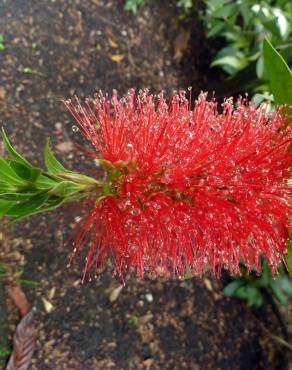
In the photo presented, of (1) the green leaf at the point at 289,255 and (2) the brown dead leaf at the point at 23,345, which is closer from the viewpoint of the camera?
(1) the green leaf at the point at 289,255

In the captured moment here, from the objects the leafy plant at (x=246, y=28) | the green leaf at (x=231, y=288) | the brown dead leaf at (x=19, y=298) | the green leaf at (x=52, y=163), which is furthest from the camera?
the green leaf at (x=231, y=288)

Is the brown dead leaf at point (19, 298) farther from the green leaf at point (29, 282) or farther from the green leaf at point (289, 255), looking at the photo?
the green leaf at point (289, 255)

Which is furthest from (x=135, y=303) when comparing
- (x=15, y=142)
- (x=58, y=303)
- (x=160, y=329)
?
(x=15, y=142)

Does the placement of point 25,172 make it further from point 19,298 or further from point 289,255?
point 19,298

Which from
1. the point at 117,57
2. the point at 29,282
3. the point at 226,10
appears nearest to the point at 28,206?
the point at 29,282

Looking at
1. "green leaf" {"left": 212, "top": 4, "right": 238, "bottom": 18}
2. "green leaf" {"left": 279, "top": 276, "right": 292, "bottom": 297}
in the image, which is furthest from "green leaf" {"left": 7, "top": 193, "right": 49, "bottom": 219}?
"green leaf" {"left": 212, "top": 4, "right": 238, "bottom": 18}

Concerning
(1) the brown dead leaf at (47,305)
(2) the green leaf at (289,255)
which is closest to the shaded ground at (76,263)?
(1) the brown dead leaf at (47,305)
